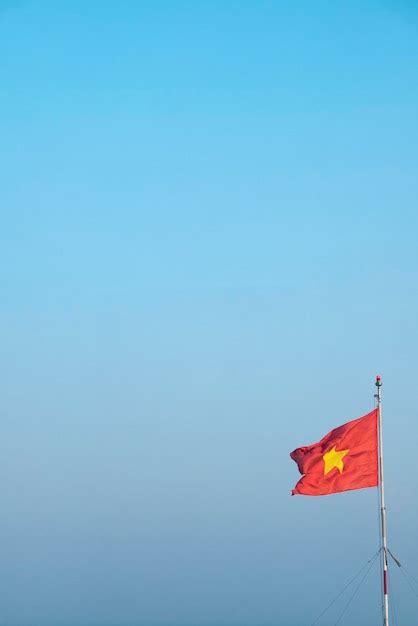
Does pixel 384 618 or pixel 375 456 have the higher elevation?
pixel 375 456

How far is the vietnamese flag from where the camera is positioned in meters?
42.3

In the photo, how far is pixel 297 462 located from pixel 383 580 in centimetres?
607

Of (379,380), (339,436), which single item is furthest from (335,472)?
(379,380)

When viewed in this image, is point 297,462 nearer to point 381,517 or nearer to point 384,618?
point 381,517

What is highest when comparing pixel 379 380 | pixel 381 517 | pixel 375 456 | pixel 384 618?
pixel 379 380

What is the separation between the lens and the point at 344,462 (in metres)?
42.4

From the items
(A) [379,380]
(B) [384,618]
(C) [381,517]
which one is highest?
(A) [379,380]

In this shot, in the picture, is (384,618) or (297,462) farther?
(297,462)

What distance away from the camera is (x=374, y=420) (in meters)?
42.6

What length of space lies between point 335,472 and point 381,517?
285cm

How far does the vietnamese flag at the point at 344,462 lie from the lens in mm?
42281

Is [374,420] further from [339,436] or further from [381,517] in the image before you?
[381,517]

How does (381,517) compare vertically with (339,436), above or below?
below

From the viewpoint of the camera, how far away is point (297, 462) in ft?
141
